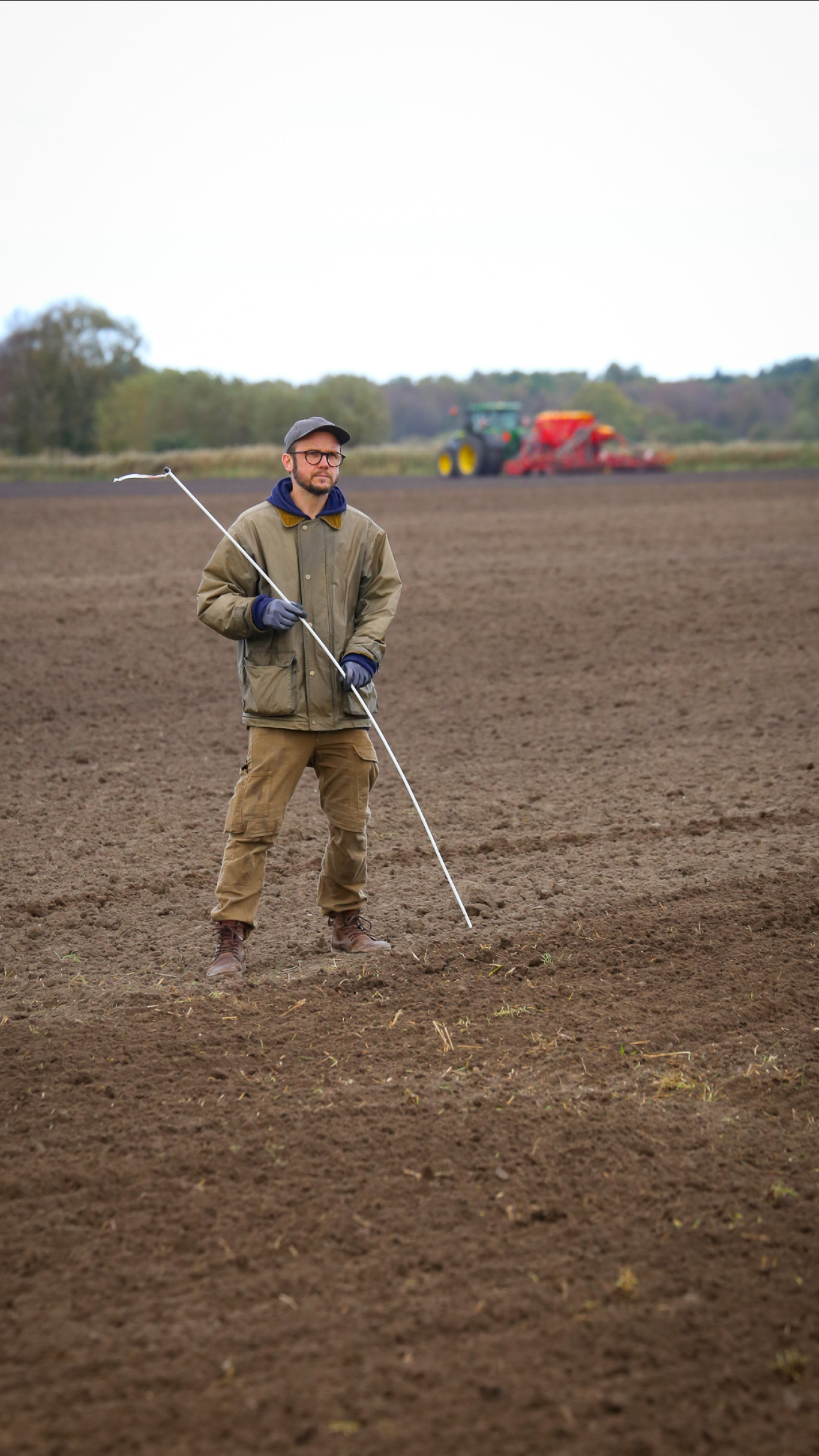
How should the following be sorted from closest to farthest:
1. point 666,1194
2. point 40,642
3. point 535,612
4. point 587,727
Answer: point 666,1194
point 587,727
point 40,642
point 535,612

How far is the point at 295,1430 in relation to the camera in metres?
2.56

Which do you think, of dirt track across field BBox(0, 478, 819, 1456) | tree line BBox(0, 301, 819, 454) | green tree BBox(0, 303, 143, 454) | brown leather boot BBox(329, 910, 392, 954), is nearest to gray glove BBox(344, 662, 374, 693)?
brown leather boot BBox(329, 910, 392, 954)

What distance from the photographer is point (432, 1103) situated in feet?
12.6

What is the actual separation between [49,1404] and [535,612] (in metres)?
10.9

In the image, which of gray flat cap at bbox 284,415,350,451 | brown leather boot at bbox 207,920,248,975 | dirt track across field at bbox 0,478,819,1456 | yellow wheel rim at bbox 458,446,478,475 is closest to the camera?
dirt track across field at bbox 0,478,819,1456

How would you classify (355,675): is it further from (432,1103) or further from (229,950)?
(432,1103)

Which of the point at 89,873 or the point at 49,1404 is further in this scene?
the point at 89,873

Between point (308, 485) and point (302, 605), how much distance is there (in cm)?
48

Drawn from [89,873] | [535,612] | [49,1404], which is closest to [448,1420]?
[49,1404]

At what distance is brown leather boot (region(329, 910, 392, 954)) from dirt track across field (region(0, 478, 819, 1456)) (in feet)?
0.30

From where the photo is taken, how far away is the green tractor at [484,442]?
33.0 meters

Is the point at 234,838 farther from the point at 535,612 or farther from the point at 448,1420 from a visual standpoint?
the point at 535,612

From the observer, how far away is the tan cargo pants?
482cm

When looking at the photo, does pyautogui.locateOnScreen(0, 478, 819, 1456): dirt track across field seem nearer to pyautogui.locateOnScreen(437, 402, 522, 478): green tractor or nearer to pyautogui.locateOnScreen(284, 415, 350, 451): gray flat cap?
pyautogui.locateOnScreen(284, 415, 350, 451): gray flat cap
